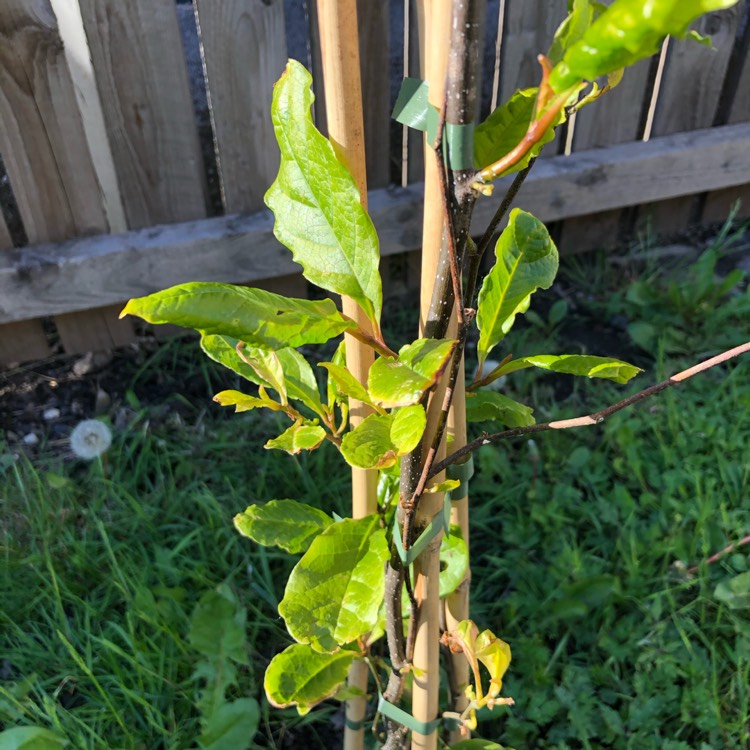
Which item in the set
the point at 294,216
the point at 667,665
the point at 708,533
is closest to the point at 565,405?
the point at 708,533

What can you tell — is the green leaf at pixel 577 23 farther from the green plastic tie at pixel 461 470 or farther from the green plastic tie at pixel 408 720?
the green plastic tie at pixel 408 720

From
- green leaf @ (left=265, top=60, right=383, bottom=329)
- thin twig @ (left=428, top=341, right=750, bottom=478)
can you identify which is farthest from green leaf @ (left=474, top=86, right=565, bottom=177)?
thin twig @ (left=428, top=341, right=750, bottom=478)

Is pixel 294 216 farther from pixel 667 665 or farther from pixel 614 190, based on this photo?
pixel 614 190

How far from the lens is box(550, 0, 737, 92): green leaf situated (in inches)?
16.2

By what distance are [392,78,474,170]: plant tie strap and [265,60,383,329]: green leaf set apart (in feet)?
0.26

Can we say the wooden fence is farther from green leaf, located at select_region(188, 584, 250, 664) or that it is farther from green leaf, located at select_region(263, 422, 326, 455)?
green leaf, located at select_region(263, 422, 326, 455)

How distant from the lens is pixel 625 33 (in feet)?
1.43

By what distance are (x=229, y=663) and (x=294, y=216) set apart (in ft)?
3.77

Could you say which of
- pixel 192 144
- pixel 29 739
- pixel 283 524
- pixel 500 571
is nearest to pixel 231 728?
pixel 29 739

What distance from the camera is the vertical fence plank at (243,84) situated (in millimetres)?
2043

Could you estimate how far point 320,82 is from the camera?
219 cm

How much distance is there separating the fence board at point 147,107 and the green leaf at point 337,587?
160cm

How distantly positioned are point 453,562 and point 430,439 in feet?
1.00

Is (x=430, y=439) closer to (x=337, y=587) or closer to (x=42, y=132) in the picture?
(x=337, y=587)
